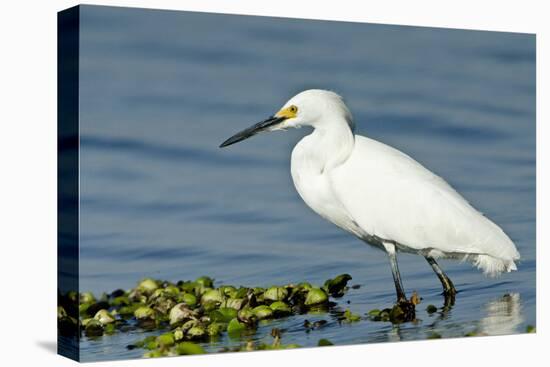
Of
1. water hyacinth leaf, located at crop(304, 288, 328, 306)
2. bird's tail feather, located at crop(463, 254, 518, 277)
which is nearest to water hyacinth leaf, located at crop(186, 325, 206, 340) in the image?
water hyacinth leaf, located at crop(304, 288, 328, 306)

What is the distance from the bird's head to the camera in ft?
25.0

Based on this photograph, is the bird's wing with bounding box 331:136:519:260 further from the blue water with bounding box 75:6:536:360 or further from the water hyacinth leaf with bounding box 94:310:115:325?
the water hyacinth leaf with bounding box 94:310:115:325

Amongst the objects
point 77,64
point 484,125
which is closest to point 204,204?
point 77,64

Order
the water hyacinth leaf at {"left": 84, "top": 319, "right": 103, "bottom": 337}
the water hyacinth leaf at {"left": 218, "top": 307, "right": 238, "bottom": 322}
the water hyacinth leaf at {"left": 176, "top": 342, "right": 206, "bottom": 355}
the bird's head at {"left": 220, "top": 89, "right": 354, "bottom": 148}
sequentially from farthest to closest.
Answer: the bird's head at {"left": 220, "top": 89, "right": 354, "bottom": 148}
the water hyacinth leaf at {"left": 218, "top": 307, "right": 238, "bottom": 322}
the water hyacinth leaf at {"left": 176, "top": 342, "right": 206, "bottom": 355}
the water hyacinth leaf at {"left": 84, "top": 319, "right": 103, "bottom": 337}

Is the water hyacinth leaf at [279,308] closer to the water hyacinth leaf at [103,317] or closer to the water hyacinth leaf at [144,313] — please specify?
the water hyacinth leaf at [144,313]

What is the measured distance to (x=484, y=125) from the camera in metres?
8.35

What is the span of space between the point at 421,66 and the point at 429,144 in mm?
578

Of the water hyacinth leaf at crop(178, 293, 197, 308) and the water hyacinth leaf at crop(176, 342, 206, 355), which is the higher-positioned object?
the water hyacinth leaf at crop(178, 293, 197, 308)

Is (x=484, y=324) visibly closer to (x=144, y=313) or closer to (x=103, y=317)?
(x=144, y=313)

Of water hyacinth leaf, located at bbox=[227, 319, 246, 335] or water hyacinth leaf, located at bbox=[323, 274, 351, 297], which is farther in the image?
water hyacinth leaf, located at bbox=[323, 274, 351, 297]

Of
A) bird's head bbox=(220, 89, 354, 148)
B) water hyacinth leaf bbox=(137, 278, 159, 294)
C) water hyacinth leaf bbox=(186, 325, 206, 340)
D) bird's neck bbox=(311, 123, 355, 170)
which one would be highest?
bird's head bbox=(220, 89, 354, 148)

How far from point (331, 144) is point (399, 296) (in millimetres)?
1176

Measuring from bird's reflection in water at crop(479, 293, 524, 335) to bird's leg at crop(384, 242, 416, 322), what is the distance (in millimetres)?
599

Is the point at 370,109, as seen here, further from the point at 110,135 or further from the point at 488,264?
the point at 110,135
